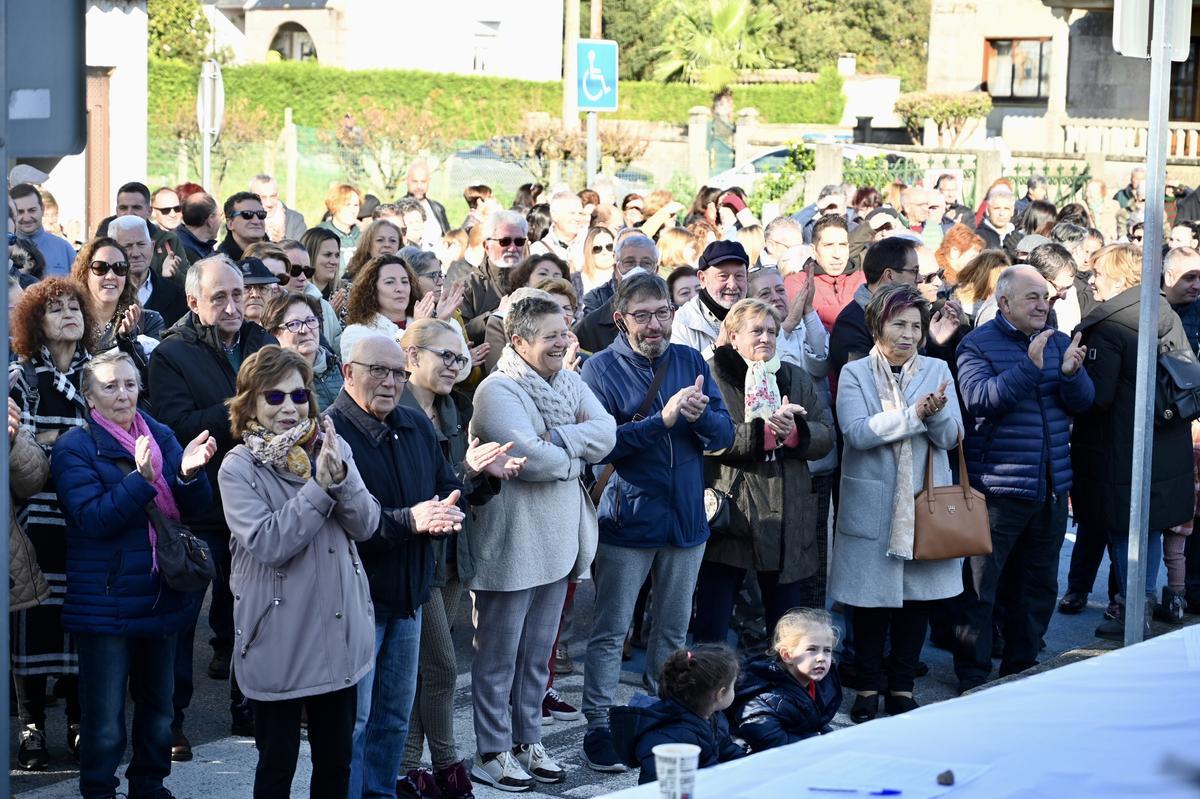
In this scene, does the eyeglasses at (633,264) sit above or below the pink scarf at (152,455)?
above

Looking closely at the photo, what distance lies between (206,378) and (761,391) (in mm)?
2537

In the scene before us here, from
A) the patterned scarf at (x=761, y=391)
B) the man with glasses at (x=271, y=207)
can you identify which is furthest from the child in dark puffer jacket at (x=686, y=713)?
the man with glasses at (x=271, y=207)

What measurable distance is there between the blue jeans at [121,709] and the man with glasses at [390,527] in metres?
0.80

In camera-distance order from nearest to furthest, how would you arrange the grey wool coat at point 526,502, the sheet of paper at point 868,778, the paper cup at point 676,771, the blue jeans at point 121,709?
the paper cup at point 676,771 → the sheet of paper at point 868,778 → the blue jeans at point 121,709 → the grey wool coat at point 526,502

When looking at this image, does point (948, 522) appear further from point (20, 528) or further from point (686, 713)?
point (20, 528)

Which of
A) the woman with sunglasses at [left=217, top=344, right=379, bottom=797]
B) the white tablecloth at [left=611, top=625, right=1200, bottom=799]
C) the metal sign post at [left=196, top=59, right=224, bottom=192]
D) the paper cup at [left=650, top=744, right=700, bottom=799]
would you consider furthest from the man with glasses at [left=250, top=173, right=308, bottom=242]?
the paper cup at [left=650, top=744, right=700, bottom=799]

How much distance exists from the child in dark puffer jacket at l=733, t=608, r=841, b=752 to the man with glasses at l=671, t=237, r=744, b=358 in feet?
7.98

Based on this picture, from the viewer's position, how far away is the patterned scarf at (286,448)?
5.61 meters

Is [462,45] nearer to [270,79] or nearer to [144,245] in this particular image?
[270,79]

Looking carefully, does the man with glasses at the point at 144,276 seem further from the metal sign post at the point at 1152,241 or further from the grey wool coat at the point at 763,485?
the metal sign post at the point at 1152,241

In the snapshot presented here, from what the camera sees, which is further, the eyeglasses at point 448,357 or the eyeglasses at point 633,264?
the eyeglasses at point 633,264

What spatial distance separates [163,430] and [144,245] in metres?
3.12

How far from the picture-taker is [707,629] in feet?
26.0

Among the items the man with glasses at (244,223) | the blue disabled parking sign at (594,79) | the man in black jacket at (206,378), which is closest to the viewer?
the man in black jacket at (206,378)
